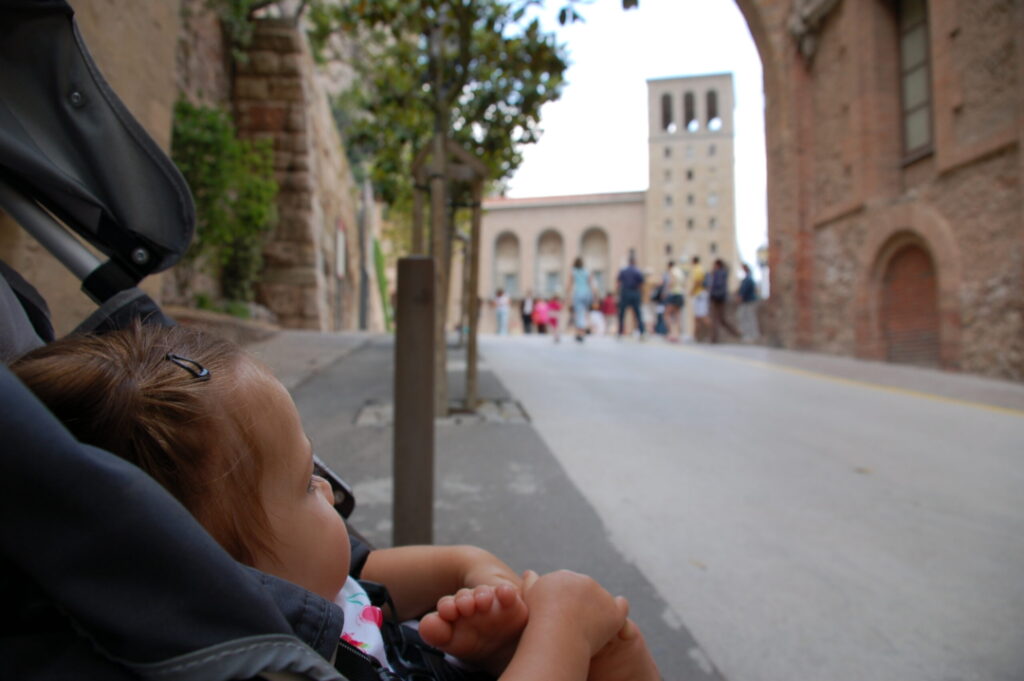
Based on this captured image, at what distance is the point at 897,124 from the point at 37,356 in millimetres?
13025

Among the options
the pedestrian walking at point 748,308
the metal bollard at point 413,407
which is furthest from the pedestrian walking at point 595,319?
the metal bollard at point 413,407

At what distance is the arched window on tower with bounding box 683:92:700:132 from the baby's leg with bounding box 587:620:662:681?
58.7 m

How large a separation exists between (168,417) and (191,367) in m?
0.07

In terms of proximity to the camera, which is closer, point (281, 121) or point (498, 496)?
point (498, 496)

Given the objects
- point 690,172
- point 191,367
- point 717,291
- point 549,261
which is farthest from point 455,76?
point 690,172

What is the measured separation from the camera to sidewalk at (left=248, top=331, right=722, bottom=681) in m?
2.00

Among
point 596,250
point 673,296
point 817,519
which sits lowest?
point 817,519

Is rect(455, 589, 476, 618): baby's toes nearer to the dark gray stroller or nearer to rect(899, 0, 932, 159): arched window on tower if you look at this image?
the dark gray stroller

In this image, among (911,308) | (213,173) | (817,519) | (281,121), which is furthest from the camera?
(281,121)

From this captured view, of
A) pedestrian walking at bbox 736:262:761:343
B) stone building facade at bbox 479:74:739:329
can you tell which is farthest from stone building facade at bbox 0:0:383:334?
stone building facade at bbox 479:74:739:329

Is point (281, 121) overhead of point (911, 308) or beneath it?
overhead

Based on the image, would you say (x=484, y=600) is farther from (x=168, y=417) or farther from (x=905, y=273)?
(x=905, y=273)

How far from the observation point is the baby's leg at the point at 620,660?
1110 millimetres

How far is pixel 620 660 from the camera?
3.66 feet
